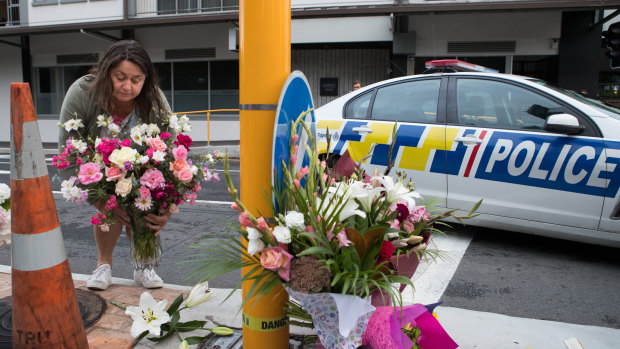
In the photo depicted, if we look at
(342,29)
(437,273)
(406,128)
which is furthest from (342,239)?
(342,29)

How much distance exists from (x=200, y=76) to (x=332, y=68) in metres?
4.33

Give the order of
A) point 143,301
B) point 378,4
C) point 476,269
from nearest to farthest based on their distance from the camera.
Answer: point 143,301, point 476,269, point 378,4

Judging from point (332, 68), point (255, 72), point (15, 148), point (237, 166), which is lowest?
point (237, 166)

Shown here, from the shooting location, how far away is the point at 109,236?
298 centimetres

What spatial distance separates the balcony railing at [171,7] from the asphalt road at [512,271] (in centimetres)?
1140

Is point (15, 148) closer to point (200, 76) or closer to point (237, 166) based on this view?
point (237, 166)

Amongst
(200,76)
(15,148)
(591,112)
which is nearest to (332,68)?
(200,76)

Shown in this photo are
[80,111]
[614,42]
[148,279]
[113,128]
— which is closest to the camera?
[113,128]

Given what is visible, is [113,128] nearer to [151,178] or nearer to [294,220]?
[151,178]

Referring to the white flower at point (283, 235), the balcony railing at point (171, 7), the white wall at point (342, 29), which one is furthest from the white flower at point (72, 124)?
the balcony railing at point (171, 7)

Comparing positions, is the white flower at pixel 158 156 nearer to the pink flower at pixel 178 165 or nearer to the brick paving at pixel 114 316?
the pink flower at pixel 178 165

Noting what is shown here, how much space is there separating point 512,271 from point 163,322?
8.92ft

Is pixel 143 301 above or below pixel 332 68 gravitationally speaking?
below

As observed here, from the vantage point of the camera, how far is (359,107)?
16.3 ft
